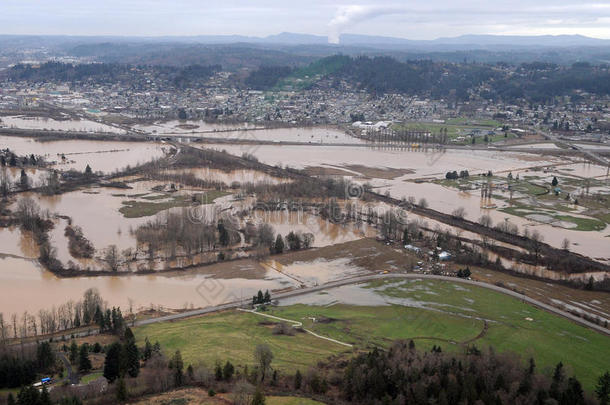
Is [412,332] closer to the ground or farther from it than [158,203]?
closer to the ground

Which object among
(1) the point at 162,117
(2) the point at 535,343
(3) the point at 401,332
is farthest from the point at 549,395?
(1) the point at 162,117

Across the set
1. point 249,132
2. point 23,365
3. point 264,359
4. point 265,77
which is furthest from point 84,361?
point 265,77

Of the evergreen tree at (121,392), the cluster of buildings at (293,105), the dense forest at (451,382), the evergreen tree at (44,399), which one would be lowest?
the dense forest at (451,382)

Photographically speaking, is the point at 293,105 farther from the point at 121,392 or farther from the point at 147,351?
the point at 121,392

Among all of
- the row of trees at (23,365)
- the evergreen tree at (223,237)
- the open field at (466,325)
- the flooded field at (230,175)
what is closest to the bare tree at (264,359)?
the open field at (466,325)

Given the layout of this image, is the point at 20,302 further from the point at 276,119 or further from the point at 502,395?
the point at 276,119

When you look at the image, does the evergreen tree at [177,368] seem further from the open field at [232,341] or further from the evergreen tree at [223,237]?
the evergreen tree at [223,237]

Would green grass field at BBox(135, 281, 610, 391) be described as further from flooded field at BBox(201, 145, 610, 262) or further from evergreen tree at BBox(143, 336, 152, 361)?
flooded field at BBox(201, 145, 610, 262)
